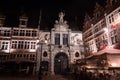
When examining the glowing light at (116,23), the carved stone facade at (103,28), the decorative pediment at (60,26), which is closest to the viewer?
the glowing light at (116,23)

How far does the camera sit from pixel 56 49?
2873 cm

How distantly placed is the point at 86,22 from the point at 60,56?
847cm

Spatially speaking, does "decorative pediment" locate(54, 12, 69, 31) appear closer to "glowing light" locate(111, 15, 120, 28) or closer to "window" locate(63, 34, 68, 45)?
"window" locate(63, 34, 68, 45)

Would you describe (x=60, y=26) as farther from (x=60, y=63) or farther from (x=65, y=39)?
(x=60, y=63)

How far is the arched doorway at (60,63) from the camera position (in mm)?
28420

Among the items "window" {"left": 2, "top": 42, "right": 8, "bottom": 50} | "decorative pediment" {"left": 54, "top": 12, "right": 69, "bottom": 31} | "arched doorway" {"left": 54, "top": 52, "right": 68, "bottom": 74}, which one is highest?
"decorative pediment" {"left": 54, "top": 12, "right": 69, "bottom": 31}

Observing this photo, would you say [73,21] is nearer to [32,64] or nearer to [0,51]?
[32,64]

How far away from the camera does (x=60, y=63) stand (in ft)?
95.0

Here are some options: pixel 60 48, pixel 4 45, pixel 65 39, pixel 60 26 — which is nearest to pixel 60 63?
pixel 60 48

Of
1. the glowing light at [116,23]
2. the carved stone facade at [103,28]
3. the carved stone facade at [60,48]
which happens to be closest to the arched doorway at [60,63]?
the carved stone facade at [60,48]

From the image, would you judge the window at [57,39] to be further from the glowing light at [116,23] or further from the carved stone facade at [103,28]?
the glowing light at [116,23]

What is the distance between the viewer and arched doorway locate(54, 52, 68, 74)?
2842 centimetres

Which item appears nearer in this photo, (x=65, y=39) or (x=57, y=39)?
(x=57, y=39)

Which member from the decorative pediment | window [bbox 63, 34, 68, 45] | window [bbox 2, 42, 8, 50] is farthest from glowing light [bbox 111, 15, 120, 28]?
window [bbox 2, 42, 8, 50]
